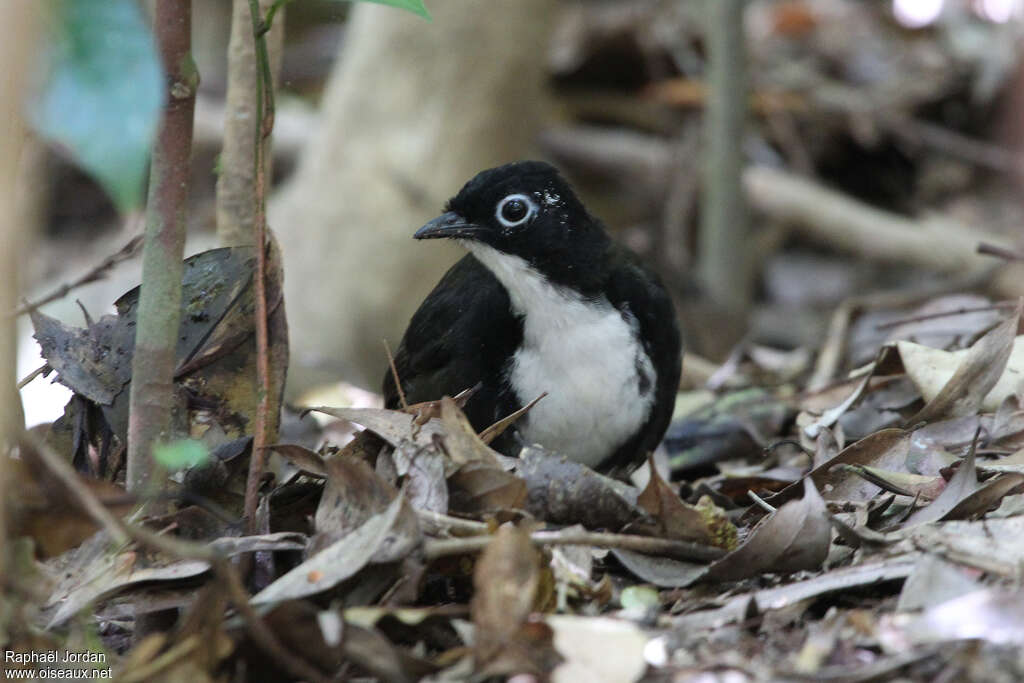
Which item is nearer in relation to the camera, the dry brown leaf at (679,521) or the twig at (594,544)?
the twig at (594,544)

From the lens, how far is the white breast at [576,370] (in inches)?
153

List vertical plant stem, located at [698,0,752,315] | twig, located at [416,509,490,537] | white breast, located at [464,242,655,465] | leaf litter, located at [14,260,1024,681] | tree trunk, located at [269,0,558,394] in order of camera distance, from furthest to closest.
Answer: tree trunk, located at [269,0,558,394]
vertical plant stem, located at [698,0,752,315]
white breast, located at [464,242,655,465]
twig, located at [416,509,490,537]
leaf litter, located at [14,260,1024,681]

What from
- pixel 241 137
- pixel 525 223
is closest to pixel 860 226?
pixel 525 223

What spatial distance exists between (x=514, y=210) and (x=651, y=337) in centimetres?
59

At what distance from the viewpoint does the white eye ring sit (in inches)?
156

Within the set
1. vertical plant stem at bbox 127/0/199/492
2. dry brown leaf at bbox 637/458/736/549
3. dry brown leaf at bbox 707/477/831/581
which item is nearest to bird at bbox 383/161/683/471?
dry brown leaf at bbox 637/458/736/549

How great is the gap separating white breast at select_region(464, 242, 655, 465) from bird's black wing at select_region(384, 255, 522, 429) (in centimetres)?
6

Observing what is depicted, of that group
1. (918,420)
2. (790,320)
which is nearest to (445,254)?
(790,320)

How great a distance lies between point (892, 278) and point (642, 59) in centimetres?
272

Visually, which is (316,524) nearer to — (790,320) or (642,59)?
(790,320)

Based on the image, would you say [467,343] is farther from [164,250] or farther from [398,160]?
[398,160]

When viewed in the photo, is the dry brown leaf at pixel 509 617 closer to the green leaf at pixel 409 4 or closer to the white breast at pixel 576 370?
the green leaf at pixel 409 4

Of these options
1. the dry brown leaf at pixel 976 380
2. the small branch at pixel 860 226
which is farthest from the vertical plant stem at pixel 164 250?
the small branch at pixel 860 226

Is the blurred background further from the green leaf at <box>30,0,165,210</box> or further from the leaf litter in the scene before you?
the green leaf at <box>30,0,165,210</box>
